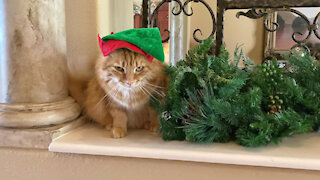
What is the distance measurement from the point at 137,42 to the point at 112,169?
407 mm

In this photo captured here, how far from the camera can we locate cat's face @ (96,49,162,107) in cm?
91

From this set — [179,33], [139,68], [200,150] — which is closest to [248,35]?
[179,33]

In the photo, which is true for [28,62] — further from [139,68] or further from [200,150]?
[200,150]

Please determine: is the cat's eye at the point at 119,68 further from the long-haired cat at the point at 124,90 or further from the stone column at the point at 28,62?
the stone column at the point at 28,62

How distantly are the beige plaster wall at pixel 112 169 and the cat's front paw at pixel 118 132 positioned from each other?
0.09m

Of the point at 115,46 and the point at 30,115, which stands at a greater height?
the point at 115,46

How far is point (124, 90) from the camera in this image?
95 cm

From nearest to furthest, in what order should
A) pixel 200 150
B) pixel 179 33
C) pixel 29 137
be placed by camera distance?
pixel 200 150, pixel 29 137, pixel 179 33

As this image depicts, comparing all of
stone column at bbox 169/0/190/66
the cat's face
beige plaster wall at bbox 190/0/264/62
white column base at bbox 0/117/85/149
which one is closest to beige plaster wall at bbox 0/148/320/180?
white column base at bbox 0/117/85/149

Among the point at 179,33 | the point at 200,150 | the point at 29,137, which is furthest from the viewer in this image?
the point at 179,33

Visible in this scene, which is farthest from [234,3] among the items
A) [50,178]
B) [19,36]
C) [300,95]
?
[50,178]

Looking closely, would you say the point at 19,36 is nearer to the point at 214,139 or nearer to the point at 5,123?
the point at 5,123

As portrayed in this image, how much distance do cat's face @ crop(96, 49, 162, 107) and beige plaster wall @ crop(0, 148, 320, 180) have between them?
0.23 meters

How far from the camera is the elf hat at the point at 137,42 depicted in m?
0.87
